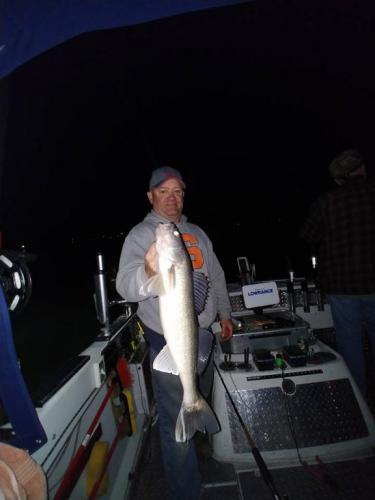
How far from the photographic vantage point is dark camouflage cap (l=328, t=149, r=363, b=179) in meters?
3.52

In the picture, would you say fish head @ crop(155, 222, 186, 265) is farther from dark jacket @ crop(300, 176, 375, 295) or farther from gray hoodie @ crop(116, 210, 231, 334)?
dark jacket @ crop(300, 176, 375, 295)

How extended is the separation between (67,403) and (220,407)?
160 cm

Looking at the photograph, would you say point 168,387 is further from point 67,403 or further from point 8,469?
point 8,469

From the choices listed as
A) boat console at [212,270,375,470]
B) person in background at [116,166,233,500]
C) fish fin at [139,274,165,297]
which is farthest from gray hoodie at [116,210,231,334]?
boat console at [212,270,375,470]

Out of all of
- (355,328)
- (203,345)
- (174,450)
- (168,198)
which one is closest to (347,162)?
(355,328)

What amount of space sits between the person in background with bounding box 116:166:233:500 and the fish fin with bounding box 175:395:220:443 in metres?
0.40

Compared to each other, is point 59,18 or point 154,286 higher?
point 59,18

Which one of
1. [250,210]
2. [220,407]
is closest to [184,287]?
[220,407]

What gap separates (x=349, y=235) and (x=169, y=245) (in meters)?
2.67

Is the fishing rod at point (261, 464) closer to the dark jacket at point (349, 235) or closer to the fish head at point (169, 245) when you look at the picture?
the fish head at point (169, 245)

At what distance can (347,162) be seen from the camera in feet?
11.6

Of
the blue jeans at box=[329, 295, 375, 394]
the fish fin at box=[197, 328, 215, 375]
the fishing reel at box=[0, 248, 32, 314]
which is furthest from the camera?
the blue jeans at box=[329, 295, 375, 394]

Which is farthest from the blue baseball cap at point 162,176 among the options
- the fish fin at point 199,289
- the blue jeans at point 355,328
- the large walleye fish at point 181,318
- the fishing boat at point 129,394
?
the blue jeans at point 355,328

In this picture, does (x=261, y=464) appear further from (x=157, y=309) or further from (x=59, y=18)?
(x=59, y=18)
